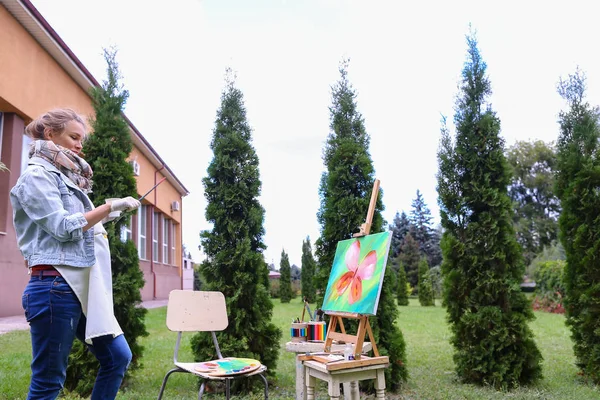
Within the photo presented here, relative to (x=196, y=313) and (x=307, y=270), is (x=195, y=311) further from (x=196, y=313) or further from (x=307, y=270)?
(x=307, y=270)

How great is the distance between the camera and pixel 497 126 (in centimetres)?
471

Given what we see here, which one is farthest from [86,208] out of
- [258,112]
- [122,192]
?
[258,112]

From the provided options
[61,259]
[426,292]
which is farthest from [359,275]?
[426,292]

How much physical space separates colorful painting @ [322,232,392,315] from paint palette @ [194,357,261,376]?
2.16 feet

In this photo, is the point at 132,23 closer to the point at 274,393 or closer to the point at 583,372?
the point at 274,393

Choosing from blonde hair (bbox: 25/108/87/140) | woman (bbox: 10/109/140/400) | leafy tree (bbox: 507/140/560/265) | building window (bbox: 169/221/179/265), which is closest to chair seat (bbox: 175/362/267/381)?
woman (bbox: 10/109/140/400)

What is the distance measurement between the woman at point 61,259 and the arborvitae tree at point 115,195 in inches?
93.4

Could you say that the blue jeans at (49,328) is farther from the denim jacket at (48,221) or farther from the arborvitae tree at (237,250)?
the arborvitae tree at (237,250)

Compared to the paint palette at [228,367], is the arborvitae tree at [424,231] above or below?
above

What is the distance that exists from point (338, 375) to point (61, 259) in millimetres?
1582

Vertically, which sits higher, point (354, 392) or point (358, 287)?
point (358, 287)

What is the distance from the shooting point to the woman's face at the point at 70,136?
1894mm

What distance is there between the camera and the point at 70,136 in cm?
192

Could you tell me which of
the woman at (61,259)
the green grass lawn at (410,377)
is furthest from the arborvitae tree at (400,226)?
the woman at (61,259)
